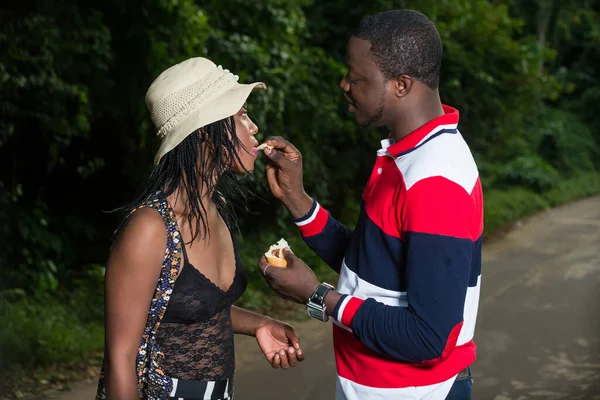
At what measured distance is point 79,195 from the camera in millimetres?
8789

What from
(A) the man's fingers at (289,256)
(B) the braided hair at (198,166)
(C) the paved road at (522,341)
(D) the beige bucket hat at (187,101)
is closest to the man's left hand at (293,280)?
(A) the man's fingers at (289,256)

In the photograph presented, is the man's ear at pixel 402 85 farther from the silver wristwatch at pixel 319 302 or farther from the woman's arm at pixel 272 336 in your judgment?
the woman's arm at pixel 272 336

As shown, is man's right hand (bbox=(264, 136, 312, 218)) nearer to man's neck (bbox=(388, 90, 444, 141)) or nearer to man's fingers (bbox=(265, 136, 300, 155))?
man's fingers (bbox=(265, 136, 300, 155))

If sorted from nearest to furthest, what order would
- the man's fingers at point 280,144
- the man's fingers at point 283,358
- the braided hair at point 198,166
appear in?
the braided hair at point 198,166, the man's fingers at point 283,358, the man's fingers at point 280,144

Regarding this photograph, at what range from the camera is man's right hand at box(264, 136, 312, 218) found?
271cm

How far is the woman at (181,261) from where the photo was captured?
7.06 ft

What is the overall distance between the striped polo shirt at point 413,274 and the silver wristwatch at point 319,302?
0.16ft

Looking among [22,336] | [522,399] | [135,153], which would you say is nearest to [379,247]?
[522,399]

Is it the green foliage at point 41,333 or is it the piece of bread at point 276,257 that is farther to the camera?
the green foliage at point 41,333

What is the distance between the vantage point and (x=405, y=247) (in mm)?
2131

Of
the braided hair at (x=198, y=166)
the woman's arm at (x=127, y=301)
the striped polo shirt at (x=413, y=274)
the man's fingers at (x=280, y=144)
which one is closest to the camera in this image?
the striped polo shirt at (x=413, y=274)

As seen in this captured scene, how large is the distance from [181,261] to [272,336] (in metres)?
0.54

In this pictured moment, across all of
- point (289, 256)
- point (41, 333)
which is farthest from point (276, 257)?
point (41, 333)

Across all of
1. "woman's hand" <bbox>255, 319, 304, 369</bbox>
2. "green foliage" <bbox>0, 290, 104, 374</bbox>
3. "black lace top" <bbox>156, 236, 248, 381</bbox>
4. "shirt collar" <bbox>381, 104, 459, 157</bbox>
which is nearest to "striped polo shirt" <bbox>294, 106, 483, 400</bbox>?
"shirt collar" <bbox>381, 104, 459, 157</bbox>
